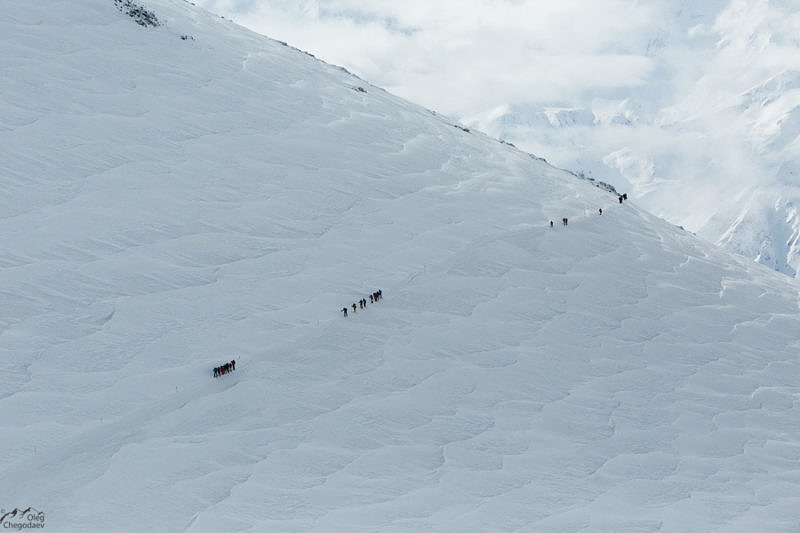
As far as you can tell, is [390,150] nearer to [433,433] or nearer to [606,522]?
[433,433]

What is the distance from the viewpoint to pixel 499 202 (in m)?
42.9

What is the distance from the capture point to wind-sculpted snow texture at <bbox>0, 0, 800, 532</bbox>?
21078 millimetres

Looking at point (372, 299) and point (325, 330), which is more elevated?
point (372, 299)
